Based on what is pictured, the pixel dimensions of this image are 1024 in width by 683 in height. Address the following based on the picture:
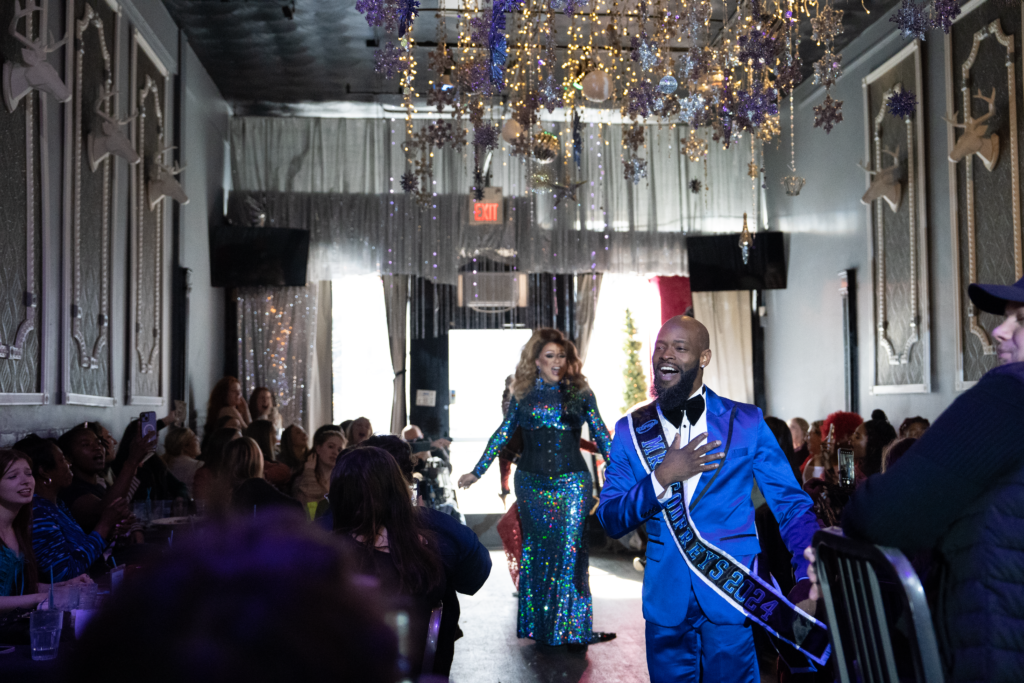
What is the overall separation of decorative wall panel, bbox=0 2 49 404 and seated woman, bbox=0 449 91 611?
1.53 m

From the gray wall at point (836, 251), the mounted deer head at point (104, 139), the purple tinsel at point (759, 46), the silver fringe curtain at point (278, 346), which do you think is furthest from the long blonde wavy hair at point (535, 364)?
the silver fringe curtain at point (278, 346)

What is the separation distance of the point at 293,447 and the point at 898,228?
5197 mm

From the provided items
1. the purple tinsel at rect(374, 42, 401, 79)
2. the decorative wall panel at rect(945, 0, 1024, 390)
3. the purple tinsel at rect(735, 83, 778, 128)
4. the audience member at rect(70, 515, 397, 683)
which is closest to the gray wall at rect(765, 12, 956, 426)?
the decorative wall panel at rect(945, 0, 1024, 390)

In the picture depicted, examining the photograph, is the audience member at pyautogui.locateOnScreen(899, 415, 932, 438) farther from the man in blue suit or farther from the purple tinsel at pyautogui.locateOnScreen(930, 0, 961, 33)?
the man in blue suit

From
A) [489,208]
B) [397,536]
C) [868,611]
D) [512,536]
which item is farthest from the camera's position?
[489,208]

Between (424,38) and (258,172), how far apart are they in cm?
270

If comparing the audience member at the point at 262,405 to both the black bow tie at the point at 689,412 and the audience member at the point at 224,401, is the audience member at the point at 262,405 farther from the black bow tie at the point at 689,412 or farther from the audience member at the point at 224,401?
the black bow tie at the point at 689,412

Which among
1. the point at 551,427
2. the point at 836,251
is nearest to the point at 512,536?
the point at 551,427

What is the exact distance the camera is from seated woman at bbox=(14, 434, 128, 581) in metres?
3.69

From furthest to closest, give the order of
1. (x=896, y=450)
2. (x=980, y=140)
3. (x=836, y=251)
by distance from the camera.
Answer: (x=836, y=251)
(x=980, y=140)
(x=896, y=450)

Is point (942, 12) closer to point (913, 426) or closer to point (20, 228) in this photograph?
point (913, 426)

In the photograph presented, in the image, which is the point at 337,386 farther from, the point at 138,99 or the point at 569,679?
the point at 569,679

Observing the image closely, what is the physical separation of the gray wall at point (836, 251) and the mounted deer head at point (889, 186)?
347 millimetres

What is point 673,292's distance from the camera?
34.5 ft
